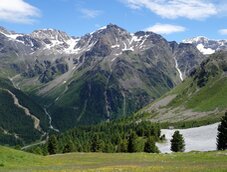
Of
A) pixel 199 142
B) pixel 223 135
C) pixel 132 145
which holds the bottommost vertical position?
pixel 199 142

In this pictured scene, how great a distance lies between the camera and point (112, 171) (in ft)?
136

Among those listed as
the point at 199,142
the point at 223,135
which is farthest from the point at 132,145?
the point at 199,142

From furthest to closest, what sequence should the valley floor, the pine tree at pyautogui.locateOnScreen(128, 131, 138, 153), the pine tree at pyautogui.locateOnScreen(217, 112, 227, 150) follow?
the valley floor < the pine tree at pyautogui.locateOnScreen(128, 131, 138, 153) < the pine tree at pyautogui.locateOnScreen(217, 112, 227, 150)

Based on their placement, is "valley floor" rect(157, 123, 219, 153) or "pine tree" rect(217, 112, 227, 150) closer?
"pine tree" rect(217, 112, 227, 150)

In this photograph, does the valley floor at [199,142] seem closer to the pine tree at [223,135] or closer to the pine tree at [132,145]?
the pine tree at [132,145]

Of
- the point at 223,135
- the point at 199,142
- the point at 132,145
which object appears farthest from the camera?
the point at 199,142

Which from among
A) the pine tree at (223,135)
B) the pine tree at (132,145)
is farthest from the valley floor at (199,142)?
the pine tree at (223,135)

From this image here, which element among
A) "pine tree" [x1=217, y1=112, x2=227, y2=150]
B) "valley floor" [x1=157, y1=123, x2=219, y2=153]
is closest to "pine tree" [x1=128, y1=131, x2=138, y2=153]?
"valley floor" [x1=157, y1=123, x2=219, y2=153]

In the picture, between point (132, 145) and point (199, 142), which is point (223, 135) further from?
point (199, 142)

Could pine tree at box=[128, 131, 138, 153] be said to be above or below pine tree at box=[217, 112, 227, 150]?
below

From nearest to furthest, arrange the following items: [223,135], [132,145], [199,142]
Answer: [223,135]
[132,145]
[199,142]

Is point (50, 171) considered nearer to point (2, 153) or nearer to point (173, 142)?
point (2, 153)

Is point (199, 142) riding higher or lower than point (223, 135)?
lower

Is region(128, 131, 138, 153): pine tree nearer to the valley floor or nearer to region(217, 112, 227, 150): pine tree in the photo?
the valley floor
